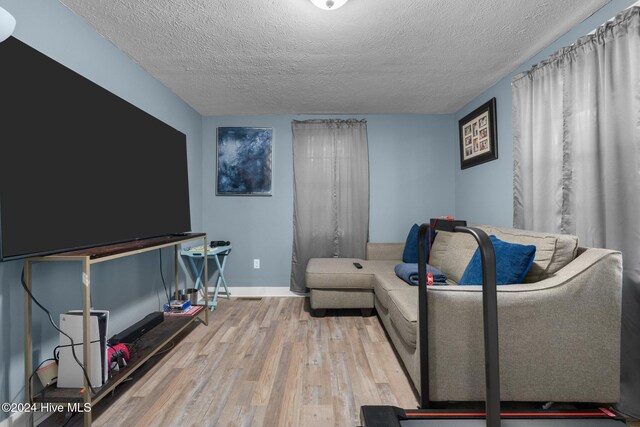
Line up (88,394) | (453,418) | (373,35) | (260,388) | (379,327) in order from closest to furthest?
(453,418) → (88,394) → (260,388) → (373,35) → (379,327)

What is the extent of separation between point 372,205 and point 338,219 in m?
0.50

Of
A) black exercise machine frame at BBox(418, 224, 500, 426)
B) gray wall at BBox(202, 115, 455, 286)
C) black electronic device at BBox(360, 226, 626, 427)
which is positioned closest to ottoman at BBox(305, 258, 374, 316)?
gray wall at BBox(202, 115, 455, 286)

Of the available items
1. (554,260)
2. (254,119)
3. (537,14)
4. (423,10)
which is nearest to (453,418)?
(554,260)

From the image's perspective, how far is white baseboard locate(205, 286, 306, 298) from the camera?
3.57 metres

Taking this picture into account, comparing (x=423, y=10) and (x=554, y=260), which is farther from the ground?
(x=423, y=10)

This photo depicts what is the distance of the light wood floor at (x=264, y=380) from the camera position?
Result: 1458 mm

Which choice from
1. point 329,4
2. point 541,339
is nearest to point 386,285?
point 541,339

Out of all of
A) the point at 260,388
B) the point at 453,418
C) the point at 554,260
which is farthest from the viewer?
the point at 260,388

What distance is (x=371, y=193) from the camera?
3.62 meters

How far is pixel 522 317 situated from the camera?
1.36m

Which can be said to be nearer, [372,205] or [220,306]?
[220,306]

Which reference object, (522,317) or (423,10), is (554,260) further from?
(423,10)

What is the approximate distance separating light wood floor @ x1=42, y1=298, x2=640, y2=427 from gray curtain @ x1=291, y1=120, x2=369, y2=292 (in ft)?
3.81

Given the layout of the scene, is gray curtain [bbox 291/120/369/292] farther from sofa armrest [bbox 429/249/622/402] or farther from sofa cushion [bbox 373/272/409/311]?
sofa armrest [bbox 429/249/622/402]
